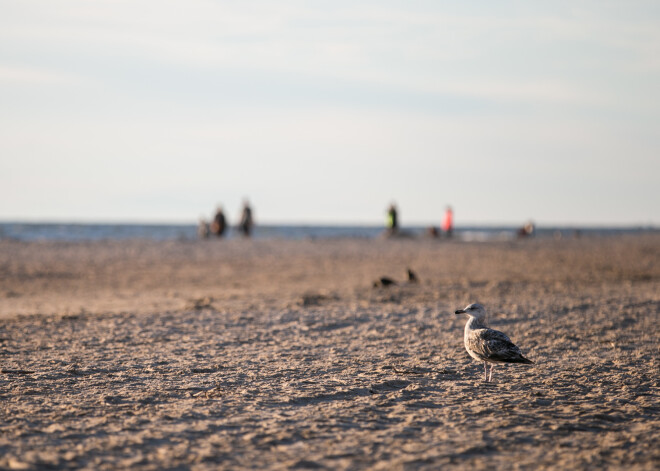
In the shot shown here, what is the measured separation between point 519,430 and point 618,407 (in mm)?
1323

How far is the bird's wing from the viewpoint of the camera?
23.3ft

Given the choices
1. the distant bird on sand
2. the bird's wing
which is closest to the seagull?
the bird's wing

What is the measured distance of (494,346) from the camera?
714cm

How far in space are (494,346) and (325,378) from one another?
187cm

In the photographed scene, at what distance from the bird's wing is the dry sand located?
349 mm

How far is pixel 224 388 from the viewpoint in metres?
6.96

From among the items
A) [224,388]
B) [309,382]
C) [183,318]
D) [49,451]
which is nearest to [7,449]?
[49,451]

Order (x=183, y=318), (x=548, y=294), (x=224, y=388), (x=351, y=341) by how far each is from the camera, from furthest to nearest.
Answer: (x=548, y=294) → (x=183, y=318) → (x=351, y=341) → (x=224, y=388)

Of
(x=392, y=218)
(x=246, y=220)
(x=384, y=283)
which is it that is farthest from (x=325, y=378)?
(x=392, y=218)

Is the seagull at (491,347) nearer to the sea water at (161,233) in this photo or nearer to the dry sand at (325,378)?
the dry sand at (325,378)

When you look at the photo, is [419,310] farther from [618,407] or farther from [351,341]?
[618,407]

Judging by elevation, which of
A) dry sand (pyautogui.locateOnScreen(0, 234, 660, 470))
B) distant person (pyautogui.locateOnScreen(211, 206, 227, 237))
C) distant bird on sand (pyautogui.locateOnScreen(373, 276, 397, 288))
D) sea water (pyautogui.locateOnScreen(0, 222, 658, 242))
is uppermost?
distant person (pyautogui.locateOnScreen(211, 206, 227, 237))

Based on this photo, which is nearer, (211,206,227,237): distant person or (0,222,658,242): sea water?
(211,206,227,237): distant person

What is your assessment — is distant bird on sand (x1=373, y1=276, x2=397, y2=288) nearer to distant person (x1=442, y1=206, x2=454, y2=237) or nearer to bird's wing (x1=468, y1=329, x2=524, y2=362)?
bird's wing (x1=468, y1=329, x2=524, y2=362)
